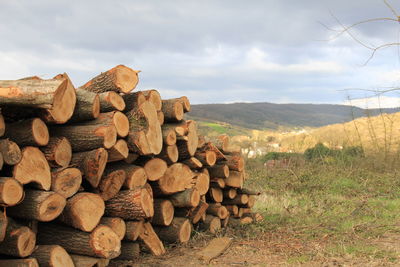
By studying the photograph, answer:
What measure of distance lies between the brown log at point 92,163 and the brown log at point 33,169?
38 cm

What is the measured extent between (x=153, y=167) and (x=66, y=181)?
120cm

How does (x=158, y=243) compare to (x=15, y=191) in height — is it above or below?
below

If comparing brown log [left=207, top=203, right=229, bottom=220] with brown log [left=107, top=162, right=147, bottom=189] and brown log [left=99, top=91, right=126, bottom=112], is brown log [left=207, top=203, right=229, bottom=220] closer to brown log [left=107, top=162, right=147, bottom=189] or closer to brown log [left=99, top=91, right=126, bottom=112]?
brown log [left=107, top=162, right=147, bottom=189]

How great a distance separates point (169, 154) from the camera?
5188 millimetres

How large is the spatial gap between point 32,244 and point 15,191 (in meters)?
0.53

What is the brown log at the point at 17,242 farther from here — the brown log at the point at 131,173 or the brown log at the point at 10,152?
the brown log at the point at 131,173

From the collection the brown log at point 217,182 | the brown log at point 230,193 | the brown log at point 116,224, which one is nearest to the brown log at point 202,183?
the brown log at point 217,182

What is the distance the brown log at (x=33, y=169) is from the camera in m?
3.70

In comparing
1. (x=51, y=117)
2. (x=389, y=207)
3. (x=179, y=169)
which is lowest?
(x=389, y=207)

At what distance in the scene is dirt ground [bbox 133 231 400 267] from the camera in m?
4.52

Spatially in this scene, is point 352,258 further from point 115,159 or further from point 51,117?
point 51,117

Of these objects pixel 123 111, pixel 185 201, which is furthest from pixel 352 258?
pixel 123 111

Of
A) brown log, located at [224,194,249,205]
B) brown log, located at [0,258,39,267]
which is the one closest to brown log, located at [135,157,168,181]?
brown log, located at [0,258,39,267]

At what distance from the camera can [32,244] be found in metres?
3.78
